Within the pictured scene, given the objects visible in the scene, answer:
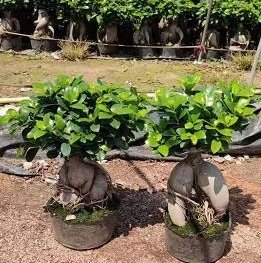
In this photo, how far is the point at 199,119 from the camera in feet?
11.8

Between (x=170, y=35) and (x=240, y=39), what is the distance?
1.31 m

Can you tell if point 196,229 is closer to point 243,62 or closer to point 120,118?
point 120,118

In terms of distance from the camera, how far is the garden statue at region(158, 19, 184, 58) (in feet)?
31.8

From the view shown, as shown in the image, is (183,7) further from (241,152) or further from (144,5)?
(241,152)

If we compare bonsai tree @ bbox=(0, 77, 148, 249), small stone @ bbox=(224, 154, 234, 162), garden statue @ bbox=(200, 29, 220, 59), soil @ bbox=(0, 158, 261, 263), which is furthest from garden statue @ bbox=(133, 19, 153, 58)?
bonsai tree @ bbox=(0, 77, 148, 249)

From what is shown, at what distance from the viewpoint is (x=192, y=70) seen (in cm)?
891

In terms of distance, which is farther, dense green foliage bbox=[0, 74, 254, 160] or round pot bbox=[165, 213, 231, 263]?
round pot bbox=[165, 213, 231, 263]

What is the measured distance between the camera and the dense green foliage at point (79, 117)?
355 centimetres

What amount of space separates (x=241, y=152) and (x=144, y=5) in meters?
4.49

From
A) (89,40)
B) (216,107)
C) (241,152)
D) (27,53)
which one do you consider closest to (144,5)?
(89,40)

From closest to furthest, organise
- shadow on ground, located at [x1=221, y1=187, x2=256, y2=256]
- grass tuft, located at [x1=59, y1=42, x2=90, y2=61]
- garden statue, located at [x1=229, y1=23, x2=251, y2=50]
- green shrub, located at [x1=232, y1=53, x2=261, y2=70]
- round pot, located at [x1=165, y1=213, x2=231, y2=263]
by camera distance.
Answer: round pot, located at [x1=165, y1=213, x2=231, y2=263] → shadow on ground, located at [x1=221, y1=187, x2=256, y2=256] → green shrub, located at [x1=232, y1=53, x2=261, y2=70] → grass tuft, located at [x1=59, y1=42, x2=90, y2=61] → garden statue, located at [x1=229, y1=23, x2=251, y2=50]

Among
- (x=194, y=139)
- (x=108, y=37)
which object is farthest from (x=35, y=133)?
(x=108, y=37)

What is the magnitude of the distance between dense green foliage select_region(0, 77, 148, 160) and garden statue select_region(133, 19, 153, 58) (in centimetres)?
597

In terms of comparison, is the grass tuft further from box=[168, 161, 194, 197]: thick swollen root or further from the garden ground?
box=[168, 161, 194, 197]: thick swollen root
